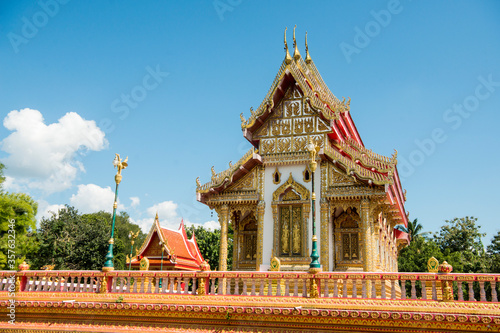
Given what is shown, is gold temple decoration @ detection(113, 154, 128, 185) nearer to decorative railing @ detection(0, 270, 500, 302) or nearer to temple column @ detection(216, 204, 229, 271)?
decorative railing @ detection(0, 270, 500, 302)

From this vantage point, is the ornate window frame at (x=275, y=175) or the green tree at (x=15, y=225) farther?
the green tree at (x=15, y=225)

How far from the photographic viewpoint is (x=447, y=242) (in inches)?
1746

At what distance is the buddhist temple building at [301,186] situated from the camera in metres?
17.1

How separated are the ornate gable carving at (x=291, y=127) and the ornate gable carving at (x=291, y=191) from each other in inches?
56.4

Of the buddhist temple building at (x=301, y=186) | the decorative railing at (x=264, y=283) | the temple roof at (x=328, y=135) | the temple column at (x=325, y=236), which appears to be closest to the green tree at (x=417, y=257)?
the temple roof at (x=328, y=135)

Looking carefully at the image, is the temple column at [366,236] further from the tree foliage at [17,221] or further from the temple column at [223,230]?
the tree foliage at [17,221]

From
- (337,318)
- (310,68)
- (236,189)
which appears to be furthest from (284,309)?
(310,68)

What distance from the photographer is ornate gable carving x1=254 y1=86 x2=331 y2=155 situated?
18.3 meters

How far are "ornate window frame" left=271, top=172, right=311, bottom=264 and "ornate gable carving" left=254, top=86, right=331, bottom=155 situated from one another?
152 cm

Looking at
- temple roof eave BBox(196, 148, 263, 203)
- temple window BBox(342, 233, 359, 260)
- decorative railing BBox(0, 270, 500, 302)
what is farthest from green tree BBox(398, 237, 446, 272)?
decorative railing BBox(0, 270, 500, 302)

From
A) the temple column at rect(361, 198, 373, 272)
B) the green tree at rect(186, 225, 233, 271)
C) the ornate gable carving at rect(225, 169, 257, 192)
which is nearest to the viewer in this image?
the temple column at rect(361, 198, 373, 272)

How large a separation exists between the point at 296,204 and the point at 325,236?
1810mm

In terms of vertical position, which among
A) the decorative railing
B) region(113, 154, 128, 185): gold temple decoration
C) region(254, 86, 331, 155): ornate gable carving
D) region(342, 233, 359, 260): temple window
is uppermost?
region(254, 86, 331, 155): ornate gable carving

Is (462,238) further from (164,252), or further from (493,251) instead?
(164,252)
